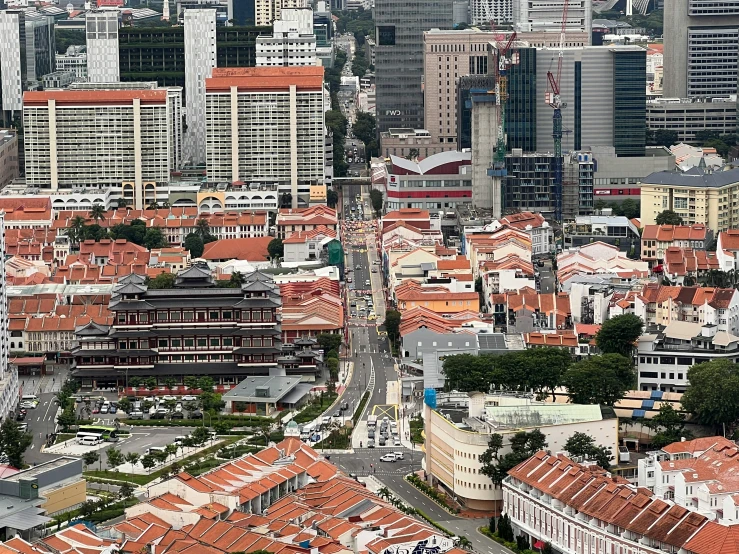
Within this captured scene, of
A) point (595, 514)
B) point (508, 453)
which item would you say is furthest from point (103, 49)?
point (595, 514)

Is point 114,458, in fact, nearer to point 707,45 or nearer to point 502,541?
point 502,541

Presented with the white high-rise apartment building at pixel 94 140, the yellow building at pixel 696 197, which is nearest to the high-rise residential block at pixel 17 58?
the white high-rise apartment building at pixel 94 140

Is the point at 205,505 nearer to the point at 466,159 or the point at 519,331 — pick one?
the point at 519,331

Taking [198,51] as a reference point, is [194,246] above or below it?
below

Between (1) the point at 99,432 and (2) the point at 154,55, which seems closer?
(1) the point at 99,432

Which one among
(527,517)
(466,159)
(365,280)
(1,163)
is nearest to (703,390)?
(527,517)

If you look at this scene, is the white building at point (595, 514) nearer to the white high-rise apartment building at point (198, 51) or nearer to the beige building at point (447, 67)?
the beige building at point (447, 67)
